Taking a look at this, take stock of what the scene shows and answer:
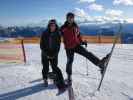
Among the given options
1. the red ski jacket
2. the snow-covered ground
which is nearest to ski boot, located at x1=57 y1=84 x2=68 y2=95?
the snow-covered ground

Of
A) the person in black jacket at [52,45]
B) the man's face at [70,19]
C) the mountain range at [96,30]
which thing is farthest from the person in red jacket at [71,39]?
the mountain range at [96,30]

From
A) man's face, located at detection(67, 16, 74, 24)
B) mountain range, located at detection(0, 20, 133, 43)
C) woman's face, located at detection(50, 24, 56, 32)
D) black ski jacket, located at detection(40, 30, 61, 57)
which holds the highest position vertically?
man's face, located at detection(67, 16, 74, 24)

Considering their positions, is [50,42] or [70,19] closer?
[50,42]

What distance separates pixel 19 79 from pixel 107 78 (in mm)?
3045

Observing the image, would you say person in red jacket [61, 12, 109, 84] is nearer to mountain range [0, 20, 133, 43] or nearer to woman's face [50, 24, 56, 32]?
woman's face [50, 24, 56, 32]

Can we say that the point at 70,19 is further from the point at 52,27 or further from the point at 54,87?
the point at 54,87

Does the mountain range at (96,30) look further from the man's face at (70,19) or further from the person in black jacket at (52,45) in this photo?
the person in black jacket at (52,45)

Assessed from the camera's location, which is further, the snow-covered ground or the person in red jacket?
the person in red jacket

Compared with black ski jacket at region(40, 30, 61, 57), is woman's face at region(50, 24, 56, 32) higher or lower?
higher

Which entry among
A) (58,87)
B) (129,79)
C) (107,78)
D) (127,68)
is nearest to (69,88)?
(58,87)

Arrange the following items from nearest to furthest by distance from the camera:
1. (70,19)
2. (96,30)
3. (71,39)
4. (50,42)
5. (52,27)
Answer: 1. (52,27)
2. (50,42)
3. (70,19)
4. (71,39)
5. (96,30)

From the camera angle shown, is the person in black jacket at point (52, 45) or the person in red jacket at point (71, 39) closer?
the person in black jacket at point (52, 45)

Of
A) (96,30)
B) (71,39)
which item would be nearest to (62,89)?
(71,39)

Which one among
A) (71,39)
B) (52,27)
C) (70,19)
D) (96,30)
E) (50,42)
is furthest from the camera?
(96,30)
